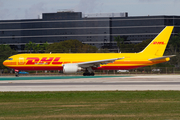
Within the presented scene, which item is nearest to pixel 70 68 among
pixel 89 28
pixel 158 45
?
pixel 158 45

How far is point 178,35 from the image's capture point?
123 m

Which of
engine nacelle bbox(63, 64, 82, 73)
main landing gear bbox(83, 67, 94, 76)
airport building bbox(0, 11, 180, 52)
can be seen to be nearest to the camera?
engine nacelle bbox(63, 64, 82, 73)

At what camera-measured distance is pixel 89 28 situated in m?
129

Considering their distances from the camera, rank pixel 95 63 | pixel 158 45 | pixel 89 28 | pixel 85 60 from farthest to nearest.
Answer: pixel 89 28, pixel 158 45, pixel 85 60, pixel 95 63

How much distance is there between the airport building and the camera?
127500 millimetres

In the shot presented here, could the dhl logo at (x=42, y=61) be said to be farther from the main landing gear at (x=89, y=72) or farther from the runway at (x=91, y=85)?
the runway at (x=91, y=85)

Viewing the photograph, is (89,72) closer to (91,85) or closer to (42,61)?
(42,61)

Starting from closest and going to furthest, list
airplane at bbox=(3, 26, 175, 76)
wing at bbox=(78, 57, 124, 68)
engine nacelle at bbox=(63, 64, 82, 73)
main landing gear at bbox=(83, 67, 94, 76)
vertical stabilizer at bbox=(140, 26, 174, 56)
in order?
1. engine nacelle at bbox=(63, 64, 82, 73)
2. wing at bbox=(78, 57, 124, 68)
3. airplane at bbox=(3, 26, 175, 76)
4. main landing gear at bbox=(83, 67, 94, 76)
5. vertical stabilizer at bbox=(140, 26, 174, 56)

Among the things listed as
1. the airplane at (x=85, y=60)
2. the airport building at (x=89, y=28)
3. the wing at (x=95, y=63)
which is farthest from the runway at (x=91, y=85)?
the airport building at (x=89, y=28)

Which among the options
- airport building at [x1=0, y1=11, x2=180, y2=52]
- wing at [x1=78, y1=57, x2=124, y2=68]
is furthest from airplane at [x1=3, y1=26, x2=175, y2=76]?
airport building at [x1=0, y1=11, x2=180, y2=52]

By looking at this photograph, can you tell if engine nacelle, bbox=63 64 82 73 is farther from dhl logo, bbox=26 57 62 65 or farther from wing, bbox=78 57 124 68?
dhl logo, bbox=26 57 62 65

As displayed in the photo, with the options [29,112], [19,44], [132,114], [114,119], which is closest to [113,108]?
[132,114]

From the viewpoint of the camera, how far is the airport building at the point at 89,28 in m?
128

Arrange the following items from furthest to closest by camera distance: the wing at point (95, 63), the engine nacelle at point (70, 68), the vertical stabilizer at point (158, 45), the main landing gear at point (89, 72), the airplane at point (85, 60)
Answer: the vertical stabilizer at point (158, 45)
the main landing gear at point (89, 72)
the airplane at point (85, 60)
the wing at point (95, 63)
the engine nacelle at point (70, 68)
